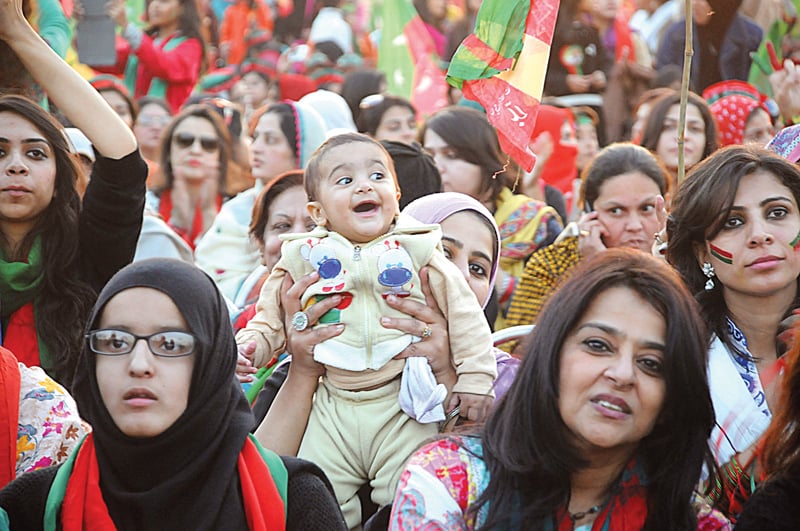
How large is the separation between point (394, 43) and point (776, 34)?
10.8ft

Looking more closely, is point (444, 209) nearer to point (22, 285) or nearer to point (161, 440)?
point (22, 285)

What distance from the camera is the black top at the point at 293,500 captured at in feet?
10.4

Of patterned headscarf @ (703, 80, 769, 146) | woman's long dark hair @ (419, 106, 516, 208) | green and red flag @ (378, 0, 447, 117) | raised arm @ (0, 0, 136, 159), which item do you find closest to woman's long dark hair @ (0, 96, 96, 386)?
raised arm @ (0, 0, 136, 159)

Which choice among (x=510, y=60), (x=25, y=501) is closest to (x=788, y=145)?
(x=510, y=60)

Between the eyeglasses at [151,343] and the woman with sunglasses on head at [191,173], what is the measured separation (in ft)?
15.7

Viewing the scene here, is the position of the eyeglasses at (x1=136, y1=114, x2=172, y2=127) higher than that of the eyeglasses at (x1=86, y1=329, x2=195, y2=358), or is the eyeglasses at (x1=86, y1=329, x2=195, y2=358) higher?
the eyeglasses at (x1=136, y1=114, x2=172, y2=127)

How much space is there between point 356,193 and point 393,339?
505 millimetres

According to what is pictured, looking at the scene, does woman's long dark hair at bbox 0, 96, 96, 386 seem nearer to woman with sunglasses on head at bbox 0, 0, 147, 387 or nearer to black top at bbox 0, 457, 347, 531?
woman with sunglasses on head at bbox 0, 0, 147, 387

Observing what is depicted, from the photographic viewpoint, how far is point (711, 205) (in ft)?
13.5

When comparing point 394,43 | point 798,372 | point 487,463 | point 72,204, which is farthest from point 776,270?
point 394,43

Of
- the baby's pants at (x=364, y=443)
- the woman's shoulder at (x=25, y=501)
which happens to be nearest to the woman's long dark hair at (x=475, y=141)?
the baby's pants at (x=364, y=443)

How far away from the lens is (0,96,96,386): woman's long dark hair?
4.39m

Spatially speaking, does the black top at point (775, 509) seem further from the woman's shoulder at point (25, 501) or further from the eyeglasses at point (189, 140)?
the eyeglasses at point (189, 140)

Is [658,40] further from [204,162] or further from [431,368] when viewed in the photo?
[431,368]
